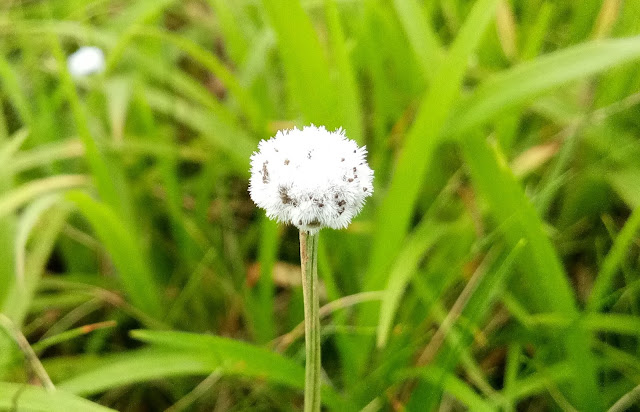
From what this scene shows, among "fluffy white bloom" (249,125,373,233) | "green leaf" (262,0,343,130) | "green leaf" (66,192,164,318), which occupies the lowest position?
"fluffy white bloom" (249,125,373,233)

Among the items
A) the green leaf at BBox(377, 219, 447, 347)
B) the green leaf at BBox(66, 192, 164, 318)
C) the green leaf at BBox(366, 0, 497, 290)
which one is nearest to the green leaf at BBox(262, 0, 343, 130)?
the green leaf at BBox(366, 0, 497, 290)

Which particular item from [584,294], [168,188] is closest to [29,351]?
[168,188]

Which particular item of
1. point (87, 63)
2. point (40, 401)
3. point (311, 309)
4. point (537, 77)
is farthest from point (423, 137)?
point (87, 63)

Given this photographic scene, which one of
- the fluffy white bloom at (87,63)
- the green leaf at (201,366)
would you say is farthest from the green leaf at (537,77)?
the fluffy white bloom at (87,63)

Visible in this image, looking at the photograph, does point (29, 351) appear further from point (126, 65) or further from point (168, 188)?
point (126, 65)

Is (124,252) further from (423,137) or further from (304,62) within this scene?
(423,137)

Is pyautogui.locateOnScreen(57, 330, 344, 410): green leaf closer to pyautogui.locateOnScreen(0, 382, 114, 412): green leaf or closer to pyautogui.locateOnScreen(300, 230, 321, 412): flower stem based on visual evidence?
pyautogui.locateOnScreen(0, 382, 114, 412): green leaf

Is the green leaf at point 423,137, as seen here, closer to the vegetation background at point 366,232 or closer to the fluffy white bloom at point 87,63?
the vegetation background at point 366,232
